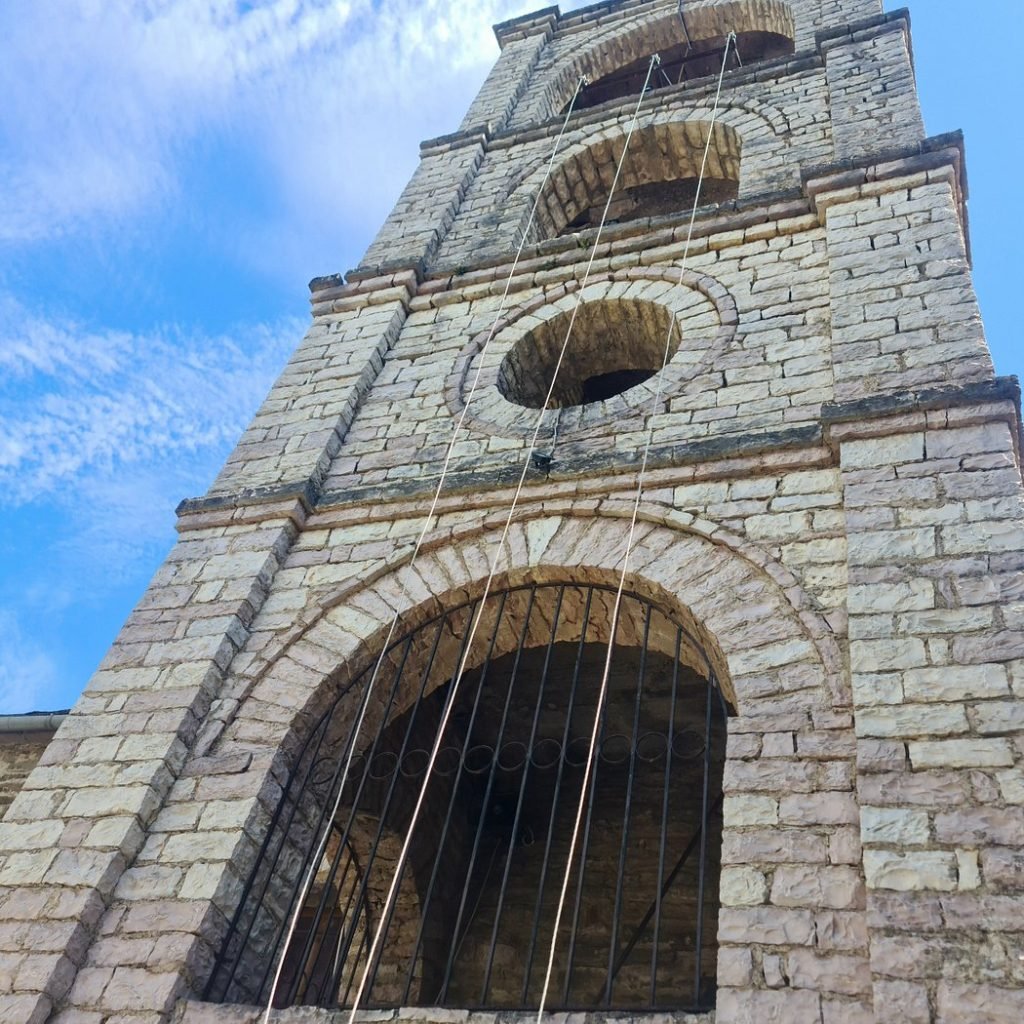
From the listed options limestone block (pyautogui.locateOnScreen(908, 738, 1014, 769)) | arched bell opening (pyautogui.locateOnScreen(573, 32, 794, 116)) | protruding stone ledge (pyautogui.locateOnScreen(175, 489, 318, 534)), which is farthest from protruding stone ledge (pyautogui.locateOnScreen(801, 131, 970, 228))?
arched bell opening (pyautogui.locateOnScreen(573, 32, 794, 116))

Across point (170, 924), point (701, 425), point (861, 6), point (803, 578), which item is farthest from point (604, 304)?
point (861, 6)

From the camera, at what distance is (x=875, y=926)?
2.90 metres

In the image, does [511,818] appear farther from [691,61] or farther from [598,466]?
[691,61]

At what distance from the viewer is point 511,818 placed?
7.43 m

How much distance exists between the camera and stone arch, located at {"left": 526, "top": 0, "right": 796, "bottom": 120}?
1081 centimetres

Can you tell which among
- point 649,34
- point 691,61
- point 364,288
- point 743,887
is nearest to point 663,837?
point 743,887

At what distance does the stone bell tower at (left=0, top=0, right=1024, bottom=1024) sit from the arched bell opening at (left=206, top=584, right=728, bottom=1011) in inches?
1.3

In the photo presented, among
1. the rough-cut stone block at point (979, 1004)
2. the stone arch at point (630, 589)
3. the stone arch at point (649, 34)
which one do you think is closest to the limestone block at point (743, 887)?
the stone arch at point (630, 589)

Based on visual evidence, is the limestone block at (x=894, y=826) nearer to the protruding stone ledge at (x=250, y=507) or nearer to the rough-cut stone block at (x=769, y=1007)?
the rough-cut stone block at (x=769, y=1007)

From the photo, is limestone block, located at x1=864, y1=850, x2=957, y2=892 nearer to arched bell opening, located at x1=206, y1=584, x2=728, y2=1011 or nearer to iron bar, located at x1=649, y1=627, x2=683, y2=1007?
iron bar, located at x1=649, y1=627, x2=683, y2=1007

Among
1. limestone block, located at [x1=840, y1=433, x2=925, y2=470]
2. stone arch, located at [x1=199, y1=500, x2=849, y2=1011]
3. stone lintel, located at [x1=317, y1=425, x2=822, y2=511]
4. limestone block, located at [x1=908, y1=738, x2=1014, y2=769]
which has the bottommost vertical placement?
limestone block, located at [x1=908, y1=738, x2=1014, y2=769]

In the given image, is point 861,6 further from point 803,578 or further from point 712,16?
point 803,578

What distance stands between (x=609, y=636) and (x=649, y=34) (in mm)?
8856

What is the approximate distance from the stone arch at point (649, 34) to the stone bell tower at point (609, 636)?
2427mm
